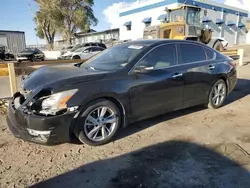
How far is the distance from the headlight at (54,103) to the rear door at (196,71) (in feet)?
7.91

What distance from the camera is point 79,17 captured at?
1225 inches

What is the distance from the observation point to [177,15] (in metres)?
17.3

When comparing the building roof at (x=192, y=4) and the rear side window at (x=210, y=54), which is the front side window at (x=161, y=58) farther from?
the building roof at (x=192, y=4)

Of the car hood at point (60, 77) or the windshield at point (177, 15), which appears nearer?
the car hood at point (60, 77)

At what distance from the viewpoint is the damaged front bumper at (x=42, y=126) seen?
9.68 ft

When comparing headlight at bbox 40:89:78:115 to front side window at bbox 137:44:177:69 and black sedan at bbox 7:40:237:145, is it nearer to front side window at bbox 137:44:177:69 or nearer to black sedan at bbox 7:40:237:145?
black sedan at bbox 7:40:237:145

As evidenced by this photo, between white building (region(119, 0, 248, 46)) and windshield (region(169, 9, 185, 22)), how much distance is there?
14661mm

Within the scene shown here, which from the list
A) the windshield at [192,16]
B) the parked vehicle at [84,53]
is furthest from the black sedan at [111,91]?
the parked vehicle at [84,53]

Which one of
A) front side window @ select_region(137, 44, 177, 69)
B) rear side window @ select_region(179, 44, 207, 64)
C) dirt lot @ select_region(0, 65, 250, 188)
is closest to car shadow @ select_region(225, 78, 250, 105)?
rear side window @ select_region(179, 44, 207, 64)

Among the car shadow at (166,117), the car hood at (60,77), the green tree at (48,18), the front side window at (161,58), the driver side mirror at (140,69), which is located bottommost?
the car shadow at (166,117)

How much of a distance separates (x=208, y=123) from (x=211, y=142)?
0.88 m

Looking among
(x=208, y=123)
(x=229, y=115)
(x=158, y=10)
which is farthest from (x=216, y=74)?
(x=158, y=10)

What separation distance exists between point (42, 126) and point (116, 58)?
6.08 feet

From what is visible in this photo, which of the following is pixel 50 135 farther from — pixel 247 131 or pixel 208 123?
pixel 247 131
